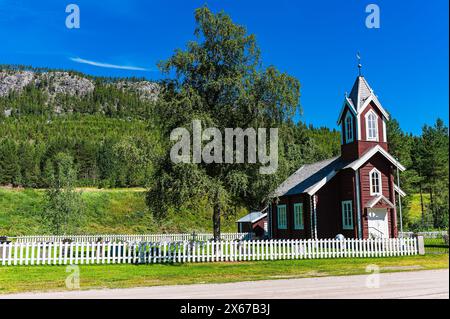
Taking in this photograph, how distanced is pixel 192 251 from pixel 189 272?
444cm

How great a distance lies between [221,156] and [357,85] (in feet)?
43.6

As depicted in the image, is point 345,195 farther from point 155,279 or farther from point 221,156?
point 155,279

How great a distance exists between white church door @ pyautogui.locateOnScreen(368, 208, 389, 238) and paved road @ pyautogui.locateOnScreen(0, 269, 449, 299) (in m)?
13.2

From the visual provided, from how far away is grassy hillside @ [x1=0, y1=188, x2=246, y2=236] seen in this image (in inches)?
2047

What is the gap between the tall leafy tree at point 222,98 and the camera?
861 inches

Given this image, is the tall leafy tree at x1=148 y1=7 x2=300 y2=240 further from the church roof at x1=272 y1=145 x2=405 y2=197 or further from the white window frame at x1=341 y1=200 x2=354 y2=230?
the white window frame at x1=341 y1=200 x2=354 y2=230

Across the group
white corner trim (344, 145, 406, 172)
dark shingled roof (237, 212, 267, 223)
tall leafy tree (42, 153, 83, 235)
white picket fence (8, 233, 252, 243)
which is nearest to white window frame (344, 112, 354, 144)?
white corner trim (344, 145, 406, 172)

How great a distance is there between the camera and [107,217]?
193ft

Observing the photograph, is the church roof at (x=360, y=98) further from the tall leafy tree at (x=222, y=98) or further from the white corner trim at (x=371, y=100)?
the tall leafy tree at (x=222, y=98)

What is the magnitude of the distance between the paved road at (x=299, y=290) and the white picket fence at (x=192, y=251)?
764 centimetres

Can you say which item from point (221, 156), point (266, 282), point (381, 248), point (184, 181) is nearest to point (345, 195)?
point (381, 248)

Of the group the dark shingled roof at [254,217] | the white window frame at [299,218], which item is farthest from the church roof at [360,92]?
the dark shingled roof at [254,217]

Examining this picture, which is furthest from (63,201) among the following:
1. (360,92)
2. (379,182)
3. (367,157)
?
(360,92)
